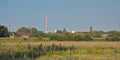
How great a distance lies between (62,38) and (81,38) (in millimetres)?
5184

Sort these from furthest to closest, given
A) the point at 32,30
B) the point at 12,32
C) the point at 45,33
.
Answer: the point at 32,30
the point at 12,32
the point at 45,33

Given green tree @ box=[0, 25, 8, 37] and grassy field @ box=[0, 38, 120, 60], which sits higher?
green tree @ box=[0, 25, 8, 37]

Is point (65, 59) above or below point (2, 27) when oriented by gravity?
below

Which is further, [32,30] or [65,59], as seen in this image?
[32,30]

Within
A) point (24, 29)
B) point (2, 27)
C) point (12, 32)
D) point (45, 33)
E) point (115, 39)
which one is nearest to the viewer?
point (115, 39)

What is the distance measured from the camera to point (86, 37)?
73062mm

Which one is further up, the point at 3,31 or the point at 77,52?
the point at 3,31

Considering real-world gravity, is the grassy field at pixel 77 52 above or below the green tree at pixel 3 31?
below

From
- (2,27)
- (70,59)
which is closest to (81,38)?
(2,27)

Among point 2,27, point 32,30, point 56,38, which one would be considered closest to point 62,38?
point 56,38

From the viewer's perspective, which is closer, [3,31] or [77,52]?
[77,52]

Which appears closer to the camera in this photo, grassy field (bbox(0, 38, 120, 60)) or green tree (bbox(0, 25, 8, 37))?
grassy field (bbox(0, 38, 120, 60))

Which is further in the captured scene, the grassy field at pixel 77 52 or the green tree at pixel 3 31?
the green tree at pixel 3 31

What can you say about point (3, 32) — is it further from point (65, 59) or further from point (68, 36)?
point (65, 59)
